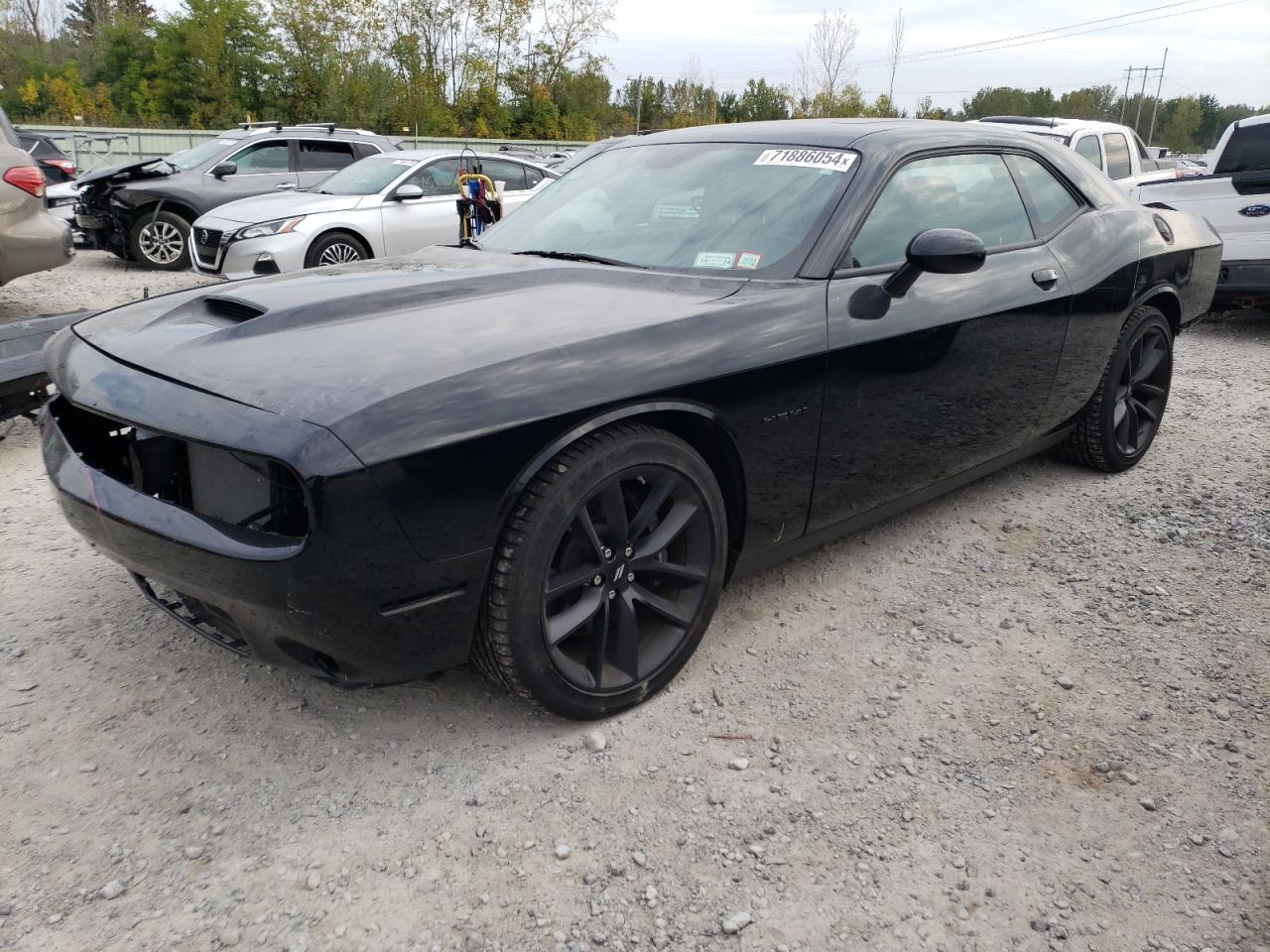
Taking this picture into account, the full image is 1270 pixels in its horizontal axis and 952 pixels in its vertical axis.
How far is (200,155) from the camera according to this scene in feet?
38.0

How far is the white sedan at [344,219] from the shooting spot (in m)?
8.59

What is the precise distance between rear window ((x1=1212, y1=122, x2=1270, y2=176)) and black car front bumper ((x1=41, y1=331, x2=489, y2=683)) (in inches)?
348

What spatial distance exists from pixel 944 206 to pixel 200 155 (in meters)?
10.8

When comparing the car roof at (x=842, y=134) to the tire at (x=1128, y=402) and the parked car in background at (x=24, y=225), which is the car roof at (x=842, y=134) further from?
the parked car in background at (x=24, y=225)

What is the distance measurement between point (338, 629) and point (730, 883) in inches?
39.5

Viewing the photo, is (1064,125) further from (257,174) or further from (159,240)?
(159,240)

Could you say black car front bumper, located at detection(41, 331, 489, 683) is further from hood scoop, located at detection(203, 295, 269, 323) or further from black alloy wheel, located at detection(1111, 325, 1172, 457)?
black alloy wheel, located at detection(1111, 325, 1172, 457)

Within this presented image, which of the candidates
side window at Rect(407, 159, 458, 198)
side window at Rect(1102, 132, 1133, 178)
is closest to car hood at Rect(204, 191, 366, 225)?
side window at Rect(407, 159, 458, 198)

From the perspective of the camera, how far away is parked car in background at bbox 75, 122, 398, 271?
35.0ft

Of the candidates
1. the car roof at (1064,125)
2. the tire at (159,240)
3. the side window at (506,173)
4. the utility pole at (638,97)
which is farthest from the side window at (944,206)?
the utility pole at (638,97)

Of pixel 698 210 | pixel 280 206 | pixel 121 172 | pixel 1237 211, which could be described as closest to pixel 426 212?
pixel 280 206

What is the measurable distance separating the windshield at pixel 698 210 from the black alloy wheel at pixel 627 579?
0.83 metres

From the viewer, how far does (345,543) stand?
79.0 inches

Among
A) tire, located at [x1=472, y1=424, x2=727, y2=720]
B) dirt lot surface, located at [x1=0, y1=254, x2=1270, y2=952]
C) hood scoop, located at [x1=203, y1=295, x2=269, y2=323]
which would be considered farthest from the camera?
hood scoop, located at [x1=203, y1=295, x2=269, y2=323]
